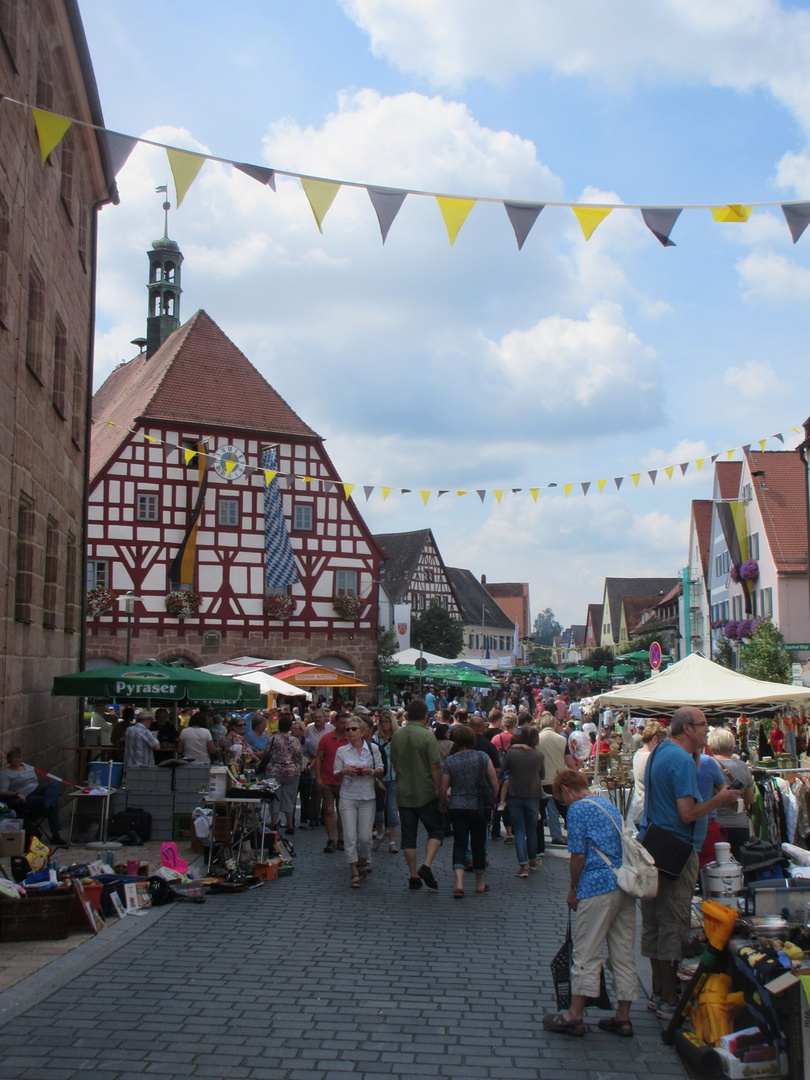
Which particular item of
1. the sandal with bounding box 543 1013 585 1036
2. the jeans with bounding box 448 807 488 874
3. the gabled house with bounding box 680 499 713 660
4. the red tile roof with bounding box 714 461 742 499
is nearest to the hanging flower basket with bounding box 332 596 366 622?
the red tile roof with bounding box 714 461 742 499

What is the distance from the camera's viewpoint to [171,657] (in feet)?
124

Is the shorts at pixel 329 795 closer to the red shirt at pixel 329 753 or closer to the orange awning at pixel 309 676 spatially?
the red shirt at pixel 329 753

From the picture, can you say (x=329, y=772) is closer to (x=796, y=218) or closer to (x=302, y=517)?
(x=796, y=218)

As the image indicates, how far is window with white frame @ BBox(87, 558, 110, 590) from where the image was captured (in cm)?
3728

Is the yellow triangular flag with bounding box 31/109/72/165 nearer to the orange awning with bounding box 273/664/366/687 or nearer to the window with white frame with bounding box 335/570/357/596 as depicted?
the orange awning with bounding box 273/664/366/687

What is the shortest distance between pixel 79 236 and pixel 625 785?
12.3 metres

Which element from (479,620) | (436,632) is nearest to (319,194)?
(436,632)

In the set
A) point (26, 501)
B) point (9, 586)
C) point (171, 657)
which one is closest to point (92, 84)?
point (26, 501)

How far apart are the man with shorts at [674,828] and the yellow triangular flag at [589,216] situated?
172 inches

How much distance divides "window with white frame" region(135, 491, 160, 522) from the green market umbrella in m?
23.1

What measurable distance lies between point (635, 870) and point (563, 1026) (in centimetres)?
93

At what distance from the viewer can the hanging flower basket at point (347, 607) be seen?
40.5 m

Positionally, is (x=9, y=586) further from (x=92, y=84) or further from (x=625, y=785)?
(x=625, y=785)

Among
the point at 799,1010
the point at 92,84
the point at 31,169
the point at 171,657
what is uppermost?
the point at 92,84
